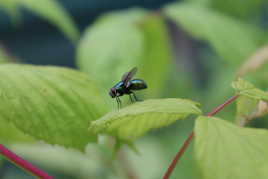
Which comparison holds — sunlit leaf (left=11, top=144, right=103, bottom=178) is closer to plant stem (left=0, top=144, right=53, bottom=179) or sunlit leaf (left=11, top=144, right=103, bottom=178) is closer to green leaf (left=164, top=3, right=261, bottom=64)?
green leaf (left=164, top=3, right=261, bottom=64)

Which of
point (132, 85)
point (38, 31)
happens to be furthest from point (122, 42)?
point (38, 31)

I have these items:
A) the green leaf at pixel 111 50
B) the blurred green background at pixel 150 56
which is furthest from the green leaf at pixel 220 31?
the green leaf at pixel 111 50

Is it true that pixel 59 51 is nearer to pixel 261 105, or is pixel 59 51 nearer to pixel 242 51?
pixel 242 51

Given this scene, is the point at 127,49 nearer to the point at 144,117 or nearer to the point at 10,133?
the point at 10,133

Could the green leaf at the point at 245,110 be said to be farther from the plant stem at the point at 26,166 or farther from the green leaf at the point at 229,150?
the plant stem at the point at 26,166

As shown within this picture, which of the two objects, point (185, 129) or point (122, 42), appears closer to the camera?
point (122, 42)
